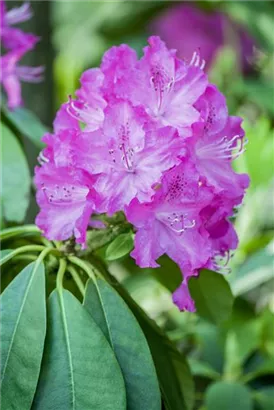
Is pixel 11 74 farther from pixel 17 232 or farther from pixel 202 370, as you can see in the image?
pixel 202 370

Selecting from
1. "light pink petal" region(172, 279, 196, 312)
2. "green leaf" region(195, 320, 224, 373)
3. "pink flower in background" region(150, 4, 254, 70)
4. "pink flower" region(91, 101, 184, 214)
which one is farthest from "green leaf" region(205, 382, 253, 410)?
"pink flower in background" region(150, 4, 254, 70)

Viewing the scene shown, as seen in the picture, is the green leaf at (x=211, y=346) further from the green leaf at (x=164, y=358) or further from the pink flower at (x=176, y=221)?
the pink flower at (x=176, y=221)

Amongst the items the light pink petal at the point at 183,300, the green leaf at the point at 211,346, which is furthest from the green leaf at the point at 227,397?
the light pink petal at the point at 183,300

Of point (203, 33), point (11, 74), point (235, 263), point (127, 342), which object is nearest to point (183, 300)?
point (127, 342)

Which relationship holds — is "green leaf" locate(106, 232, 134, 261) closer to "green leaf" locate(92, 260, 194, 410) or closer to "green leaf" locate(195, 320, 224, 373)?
"green leaf" locate(92, 260, 194, 410)

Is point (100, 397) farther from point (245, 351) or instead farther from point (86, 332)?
point (245, 351)

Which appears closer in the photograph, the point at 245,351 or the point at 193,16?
the point at 245,351

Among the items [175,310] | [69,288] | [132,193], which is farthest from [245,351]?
[132,193]
